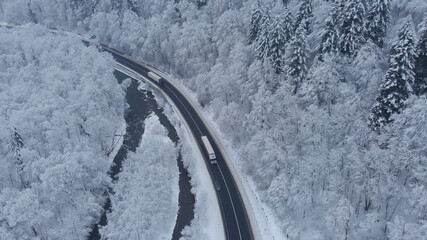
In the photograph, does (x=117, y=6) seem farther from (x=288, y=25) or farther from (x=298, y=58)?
(x=298, y=58)

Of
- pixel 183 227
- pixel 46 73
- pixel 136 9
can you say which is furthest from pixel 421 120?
pixel 136 9

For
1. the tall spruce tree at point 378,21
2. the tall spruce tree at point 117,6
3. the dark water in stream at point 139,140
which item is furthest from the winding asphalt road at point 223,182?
the tall spruce tree at point 117,6

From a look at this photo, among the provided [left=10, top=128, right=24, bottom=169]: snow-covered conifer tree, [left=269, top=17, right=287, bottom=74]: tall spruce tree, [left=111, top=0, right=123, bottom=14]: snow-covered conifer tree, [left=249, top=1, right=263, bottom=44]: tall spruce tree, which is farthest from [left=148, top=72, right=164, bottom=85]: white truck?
[left=10, top=128, right=24, bottom=169]: snow-covered conifer tree

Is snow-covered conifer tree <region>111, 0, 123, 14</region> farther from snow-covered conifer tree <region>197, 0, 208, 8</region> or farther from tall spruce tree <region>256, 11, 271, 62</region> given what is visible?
tall spruce tree <region>256, 11, 271, 62</region>

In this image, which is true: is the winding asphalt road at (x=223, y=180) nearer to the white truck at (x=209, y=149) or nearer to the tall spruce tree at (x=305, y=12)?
the white truck at (x=209, y=149)

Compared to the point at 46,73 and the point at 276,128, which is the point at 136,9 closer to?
the point at 46,73
